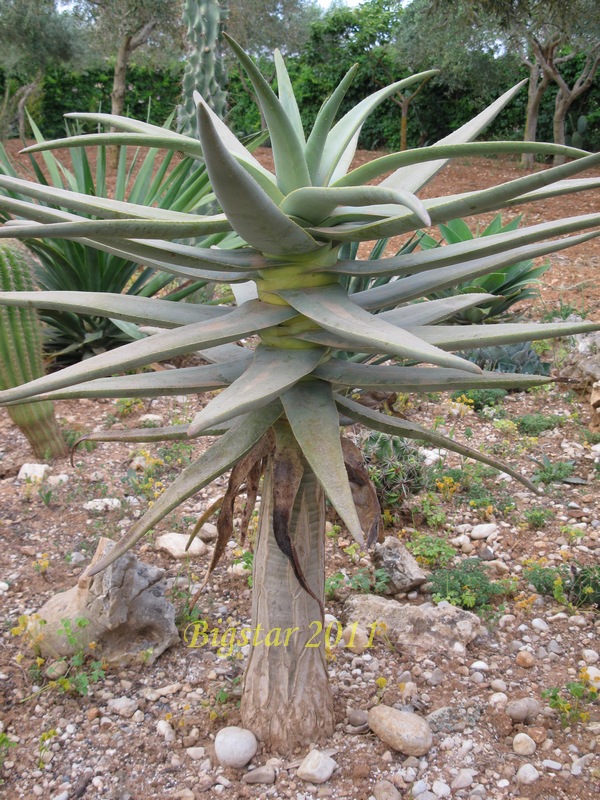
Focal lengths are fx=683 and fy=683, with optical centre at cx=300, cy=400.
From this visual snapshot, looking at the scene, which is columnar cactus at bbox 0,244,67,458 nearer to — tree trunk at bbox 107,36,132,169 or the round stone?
the round stone

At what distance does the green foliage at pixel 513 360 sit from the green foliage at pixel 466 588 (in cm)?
199

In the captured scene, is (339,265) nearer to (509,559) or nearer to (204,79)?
(509,559)

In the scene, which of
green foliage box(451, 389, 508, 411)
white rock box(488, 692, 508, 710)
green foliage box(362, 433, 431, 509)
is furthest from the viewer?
green foliage box(451, 389, 508, 411)

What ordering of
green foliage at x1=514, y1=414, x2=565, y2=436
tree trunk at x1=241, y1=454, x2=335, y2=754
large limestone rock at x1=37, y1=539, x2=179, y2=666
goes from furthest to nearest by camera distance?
green foliage at x1=514, y1=414, x2=565, y2=436
large limestone rock at x1=37, y1=539, x2=179, y2=666
tree trunk at x1=241, y1=454, x2=335, y2=754

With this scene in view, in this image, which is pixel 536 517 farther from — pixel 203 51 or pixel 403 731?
pixel 203 51

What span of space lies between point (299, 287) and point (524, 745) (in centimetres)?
128

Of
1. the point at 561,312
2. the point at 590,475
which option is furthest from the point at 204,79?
the point at 590,475

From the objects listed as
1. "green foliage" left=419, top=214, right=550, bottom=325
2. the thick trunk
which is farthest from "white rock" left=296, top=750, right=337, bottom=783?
the thick trunk

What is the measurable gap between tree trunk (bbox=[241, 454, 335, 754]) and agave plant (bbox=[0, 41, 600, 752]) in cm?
1

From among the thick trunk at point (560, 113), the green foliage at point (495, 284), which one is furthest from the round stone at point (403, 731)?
the thick trunk at point (560, 113)

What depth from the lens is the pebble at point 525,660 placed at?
6.63ft

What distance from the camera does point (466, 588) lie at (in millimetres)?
2354

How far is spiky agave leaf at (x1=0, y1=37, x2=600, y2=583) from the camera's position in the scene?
0.97 metres

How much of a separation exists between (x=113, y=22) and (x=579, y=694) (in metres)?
13.3
